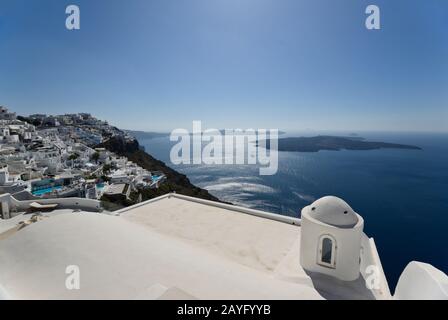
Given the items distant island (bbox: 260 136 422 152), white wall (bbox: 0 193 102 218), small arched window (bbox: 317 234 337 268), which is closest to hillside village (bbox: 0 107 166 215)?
white wall (bbox: 0 193 102 218)

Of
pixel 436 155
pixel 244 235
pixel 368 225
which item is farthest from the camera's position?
pixel 436 155

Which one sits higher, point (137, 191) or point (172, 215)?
point (172, 215)

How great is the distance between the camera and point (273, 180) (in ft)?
147

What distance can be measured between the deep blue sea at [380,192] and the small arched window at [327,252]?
15299mm

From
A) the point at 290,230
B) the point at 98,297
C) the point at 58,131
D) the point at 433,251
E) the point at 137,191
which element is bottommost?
the point at 433,251

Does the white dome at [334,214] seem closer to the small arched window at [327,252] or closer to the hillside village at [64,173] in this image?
the small arched window at [327,252]

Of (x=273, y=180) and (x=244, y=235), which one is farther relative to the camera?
(x=273, y=180)

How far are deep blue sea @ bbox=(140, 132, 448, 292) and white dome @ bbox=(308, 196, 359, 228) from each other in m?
15.6

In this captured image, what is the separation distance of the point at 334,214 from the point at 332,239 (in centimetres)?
50

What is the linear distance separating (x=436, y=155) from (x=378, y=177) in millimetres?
30810

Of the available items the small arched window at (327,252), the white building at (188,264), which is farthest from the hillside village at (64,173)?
the small arched window at (327,252)

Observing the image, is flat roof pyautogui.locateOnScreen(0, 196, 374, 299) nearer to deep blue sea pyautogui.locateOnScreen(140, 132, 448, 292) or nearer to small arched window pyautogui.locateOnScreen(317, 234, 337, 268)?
small arched window pyautogui.locateOnScreen(317, 234, 337, 268)

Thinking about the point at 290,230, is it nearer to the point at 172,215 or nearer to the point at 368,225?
the point at 172,215
